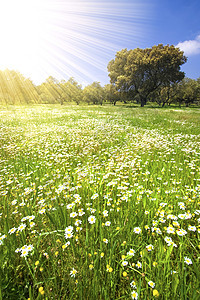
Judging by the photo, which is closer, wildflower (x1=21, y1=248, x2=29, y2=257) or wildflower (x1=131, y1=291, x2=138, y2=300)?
wildflower (x1=131, y1=291, x2=138, y2=300)

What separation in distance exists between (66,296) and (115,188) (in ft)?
6.06

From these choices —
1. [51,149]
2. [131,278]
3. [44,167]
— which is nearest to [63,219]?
[131,278]

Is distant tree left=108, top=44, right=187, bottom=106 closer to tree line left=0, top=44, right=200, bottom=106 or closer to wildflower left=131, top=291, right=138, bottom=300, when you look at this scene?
tree line left=0, top=44, right=200, bottom=106

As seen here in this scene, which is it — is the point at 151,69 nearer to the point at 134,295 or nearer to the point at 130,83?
the point at 130,83

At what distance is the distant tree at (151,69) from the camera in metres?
35.0

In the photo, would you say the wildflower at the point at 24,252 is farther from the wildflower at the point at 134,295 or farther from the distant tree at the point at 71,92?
the distant tree at the point at 71,92

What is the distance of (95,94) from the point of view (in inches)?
3068

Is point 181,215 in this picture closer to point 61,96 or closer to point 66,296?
point 66,296

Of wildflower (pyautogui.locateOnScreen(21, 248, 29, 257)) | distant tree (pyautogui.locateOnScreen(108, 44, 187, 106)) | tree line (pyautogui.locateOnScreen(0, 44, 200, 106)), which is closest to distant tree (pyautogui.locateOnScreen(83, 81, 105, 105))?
tree line (pyautogui.locateOnScreen(0, 44, 200, 106))

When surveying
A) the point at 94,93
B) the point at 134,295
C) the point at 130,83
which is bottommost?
the point at 134,295

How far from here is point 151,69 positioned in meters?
37.7

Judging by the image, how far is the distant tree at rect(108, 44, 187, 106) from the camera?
35031 millimetres

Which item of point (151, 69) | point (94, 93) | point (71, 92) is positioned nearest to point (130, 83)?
point (151, 69)

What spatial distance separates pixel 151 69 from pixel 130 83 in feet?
20.9
